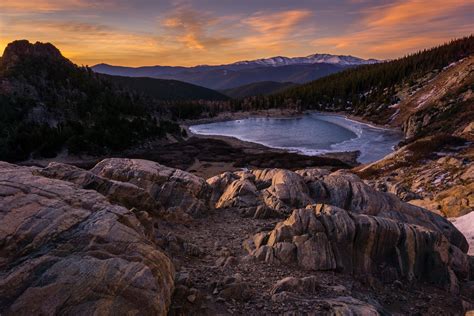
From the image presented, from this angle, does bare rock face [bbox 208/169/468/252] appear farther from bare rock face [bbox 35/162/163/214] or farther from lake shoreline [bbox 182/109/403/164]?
lake shoreline [bbox 182/109/403/164]

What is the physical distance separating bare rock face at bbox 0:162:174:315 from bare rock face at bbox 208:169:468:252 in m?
12.2

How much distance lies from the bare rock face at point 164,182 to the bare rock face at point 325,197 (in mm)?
1822

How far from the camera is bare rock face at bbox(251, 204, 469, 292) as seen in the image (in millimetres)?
14750

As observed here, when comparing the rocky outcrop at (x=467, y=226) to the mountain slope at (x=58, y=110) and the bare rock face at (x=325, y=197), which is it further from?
the mountain slope at (x=58, y=110)

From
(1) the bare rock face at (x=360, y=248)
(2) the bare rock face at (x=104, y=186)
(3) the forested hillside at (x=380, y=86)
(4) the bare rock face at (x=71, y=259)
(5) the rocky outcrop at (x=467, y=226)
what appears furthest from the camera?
(3) the forested hillside at (x=380, y=86)

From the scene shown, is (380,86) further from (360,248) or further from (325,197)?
(360,248)

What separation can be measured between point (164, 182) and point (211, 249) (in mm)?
8025

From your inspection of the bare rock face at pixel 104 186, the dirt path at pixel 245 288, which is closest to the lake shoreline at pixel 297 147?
the dirt path at pixel 245 288

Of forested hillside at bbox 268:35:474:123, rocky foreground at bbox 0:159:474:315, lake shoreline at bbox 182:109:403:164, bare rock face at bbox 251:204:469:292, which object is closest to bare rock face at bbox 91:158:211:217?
rocky foreground at bbox 0:159:474:315

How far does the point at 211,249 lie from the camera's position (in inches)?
642

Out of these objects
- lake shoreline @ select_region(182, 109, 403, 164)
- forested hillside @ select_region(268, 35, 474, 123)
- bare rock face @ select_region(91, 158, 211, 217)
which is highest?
forested hillside @ select_region(268, 35, 474, 123)

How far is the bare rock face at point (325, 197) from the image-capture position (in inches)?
822

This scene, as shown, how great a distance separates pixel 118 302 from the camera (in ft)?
28.8

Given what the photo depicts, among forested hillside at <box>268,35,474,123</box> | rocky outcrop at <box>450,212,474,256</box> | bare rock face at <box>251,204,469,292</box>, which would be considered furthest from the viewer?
forested hillside at <box>268,35,474,123</box>
